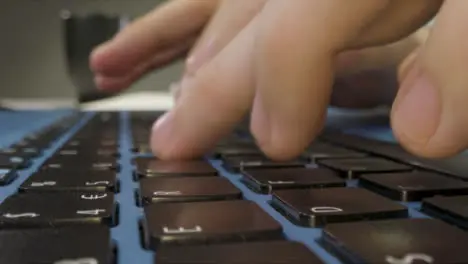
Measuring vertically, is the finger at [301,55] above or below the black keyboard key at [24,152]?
above

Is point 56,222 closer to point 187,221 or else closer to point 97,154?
point 187,221

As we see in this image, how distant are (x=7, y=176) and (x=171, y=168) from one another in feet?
0.29

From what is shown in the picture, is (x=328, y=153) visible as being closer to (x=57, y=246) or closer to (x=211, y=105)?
(x=211, y=105)

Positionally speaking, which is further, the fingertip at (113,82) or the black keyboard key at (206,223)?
the fingertip at (113,82)

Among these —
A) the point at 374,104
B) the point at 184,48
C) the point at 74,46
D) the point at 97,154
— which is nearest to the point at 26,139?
the point at 97,154

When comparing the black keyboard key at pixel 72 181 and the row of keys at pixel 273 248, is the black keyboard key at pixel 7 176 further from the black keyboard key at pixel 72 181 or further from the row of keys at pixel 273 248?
the row of keys at pixel 273 248

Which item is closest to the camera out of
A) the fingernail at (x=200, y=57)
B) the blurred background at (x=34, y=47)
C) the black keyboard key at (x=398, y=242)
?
the black keyboard key at (x=398, y=242)

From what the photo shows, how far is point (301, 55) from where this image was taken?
244mm

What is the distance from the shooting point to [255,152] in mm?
419

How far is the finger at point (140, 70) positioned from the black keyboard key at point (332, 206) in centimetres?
56

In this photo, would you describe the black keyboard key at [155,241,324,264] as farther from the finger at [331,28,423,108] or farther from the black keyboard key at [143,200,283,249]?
the finger at [331,28,423,108]

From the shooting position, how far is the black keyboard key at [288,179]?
289 millimetres

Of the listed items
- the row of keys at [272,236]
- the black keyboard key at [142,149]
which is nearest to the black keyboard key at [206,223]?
the row of keys at [272,236]

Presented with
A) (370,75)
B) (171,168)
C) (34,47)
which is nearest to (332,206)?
(171,168)
